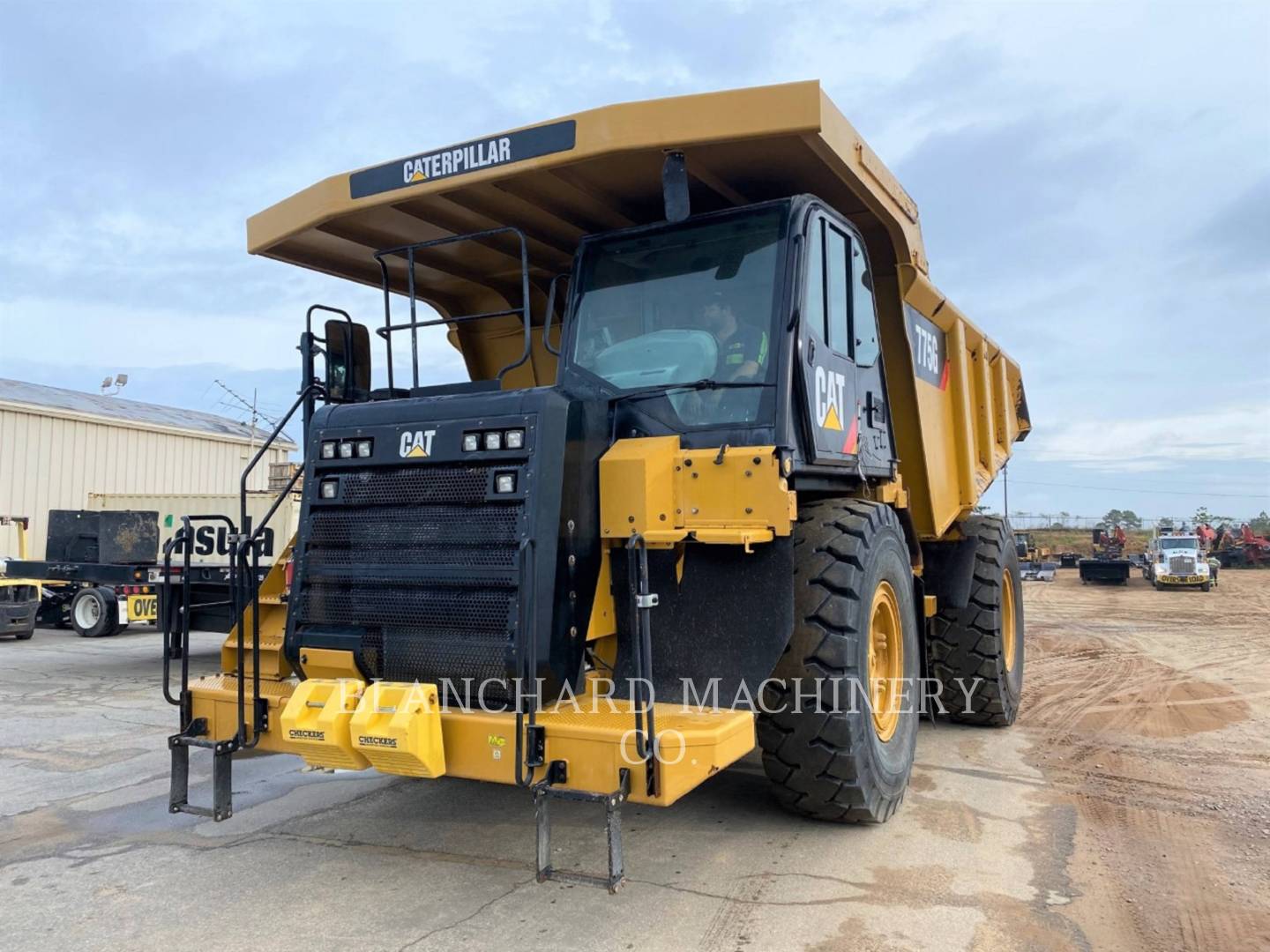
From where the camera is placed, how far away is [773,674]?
159 inches

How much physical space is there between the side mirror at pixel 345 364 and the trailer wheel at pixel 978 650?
14.7 feet

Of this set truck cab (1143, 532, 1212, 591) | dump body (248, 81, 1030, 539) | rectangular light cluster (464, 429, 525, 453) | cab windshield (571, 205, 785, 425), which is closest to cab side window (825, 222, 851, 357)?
dump body (248, 81, 1030, 539)

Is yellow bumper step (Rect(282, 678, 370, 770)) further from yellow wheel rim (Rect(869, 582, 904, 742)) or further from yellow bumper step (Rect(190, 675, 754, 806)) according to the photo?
yellow wheel rim (Rect(869, 582, 904, 742))

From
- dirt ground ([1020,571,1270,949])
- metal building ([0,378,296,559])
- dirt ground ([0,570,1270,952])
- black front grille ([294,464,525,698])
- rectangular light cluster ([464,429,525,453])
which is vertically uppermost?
metal building ([0,378,296,559])

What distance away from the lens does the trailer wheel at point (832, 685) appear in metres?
3.96

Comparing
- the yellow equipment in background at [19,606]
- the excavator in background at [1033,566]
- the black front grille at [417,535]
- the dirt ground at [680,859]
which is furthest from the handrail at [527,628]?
the excavator in background at [1033,566]

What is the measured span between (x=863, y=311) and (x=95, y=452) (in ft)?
67.9

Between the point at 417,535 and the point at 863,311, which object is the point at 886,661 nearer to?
the point at 863,311

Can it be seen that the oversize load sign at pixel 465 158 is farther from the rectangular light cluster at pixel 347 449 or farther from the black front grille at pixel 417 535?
the black front grille at pixel 417 535

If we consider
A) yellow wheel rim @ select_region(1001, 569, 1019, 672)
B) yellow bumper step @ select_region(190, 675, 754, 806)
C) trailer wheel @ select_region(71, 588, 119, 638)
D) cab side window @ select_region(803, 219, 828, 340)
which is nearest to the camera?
yellow bumper step @ select_region(190, 675, 754, 806)

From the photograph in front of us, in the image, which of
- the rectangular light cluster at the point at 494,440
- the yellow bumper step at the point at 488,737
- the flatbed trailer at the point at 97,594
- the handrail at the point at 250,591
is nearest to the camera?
the yellow bumper step at the point at 488,737

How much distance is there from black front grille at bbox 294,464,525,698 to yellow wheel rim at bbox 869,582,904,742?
183 centimetres

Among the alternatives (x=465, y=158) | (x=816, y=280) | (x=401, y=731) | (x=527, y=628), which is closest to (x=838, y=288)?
(x=816, y=280)

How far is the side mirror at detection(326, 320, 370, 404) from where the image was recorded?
5016 millimetres
